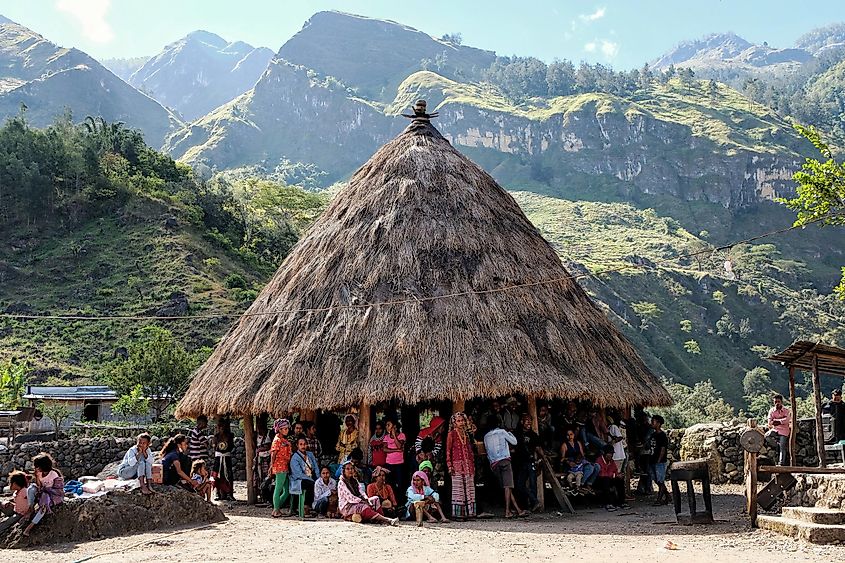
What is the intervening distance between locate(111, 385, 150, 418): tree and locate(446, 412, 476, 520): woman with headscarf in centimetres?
1887

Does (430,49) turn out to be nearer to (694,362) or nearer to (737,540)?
(694,362)

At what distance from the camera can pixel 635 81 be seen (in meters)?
138

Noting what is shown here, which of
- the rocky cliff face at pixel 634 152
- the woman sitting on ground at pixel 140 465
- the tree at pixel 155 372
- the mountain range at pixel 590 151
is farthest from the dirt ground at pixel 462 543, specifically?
the rocky cliff face at pixel 634 152

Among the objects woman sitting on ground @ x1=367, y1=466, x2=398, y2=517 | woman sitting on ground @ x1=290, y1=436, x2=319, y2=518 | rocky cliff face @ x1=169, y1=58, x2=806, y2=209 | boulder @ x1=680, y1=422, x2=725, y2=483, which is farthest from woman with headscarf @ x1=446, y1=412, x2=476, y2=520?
rocky cliff face @ x1=169, y1=58, x2=806, y2=209

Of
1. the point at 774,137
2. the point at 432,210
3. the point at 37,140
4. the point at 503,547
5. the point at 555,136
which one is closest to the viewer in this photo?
the point at 503,547

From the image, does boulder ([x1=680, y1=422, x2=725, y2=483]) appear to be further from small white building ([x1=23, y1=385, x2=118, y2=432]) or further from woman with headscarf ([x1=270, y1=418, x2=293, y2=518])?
small white building ([x1=23, y1=385, x2=118, y2=432])

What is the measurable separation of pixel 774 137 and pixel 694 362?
5851cm

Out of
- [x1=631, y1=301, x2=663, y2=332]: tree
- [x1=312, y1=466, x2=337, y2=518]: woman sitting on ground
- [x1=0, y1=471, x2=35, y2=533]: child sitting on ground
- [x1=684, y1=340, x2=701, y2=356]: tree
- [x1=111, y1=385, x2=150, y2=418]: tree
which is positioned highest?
[x1=631, y1=301, x2=663, y2=332]: tree

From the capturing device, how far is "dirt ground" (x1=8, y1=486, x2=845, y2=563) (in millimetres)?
8008

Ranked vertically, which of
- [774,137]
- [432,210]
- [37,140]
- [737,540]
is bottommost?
[737,540]

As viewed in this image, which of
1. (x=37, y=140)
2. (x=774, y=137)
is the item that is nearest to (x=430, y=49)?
(x=774, y=137)

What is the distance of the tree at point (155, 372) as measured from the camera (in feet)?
94.3

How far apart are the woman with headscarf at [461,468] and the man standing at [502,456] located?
292 millimetres

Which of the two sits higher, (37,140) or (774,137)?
(774,137)
